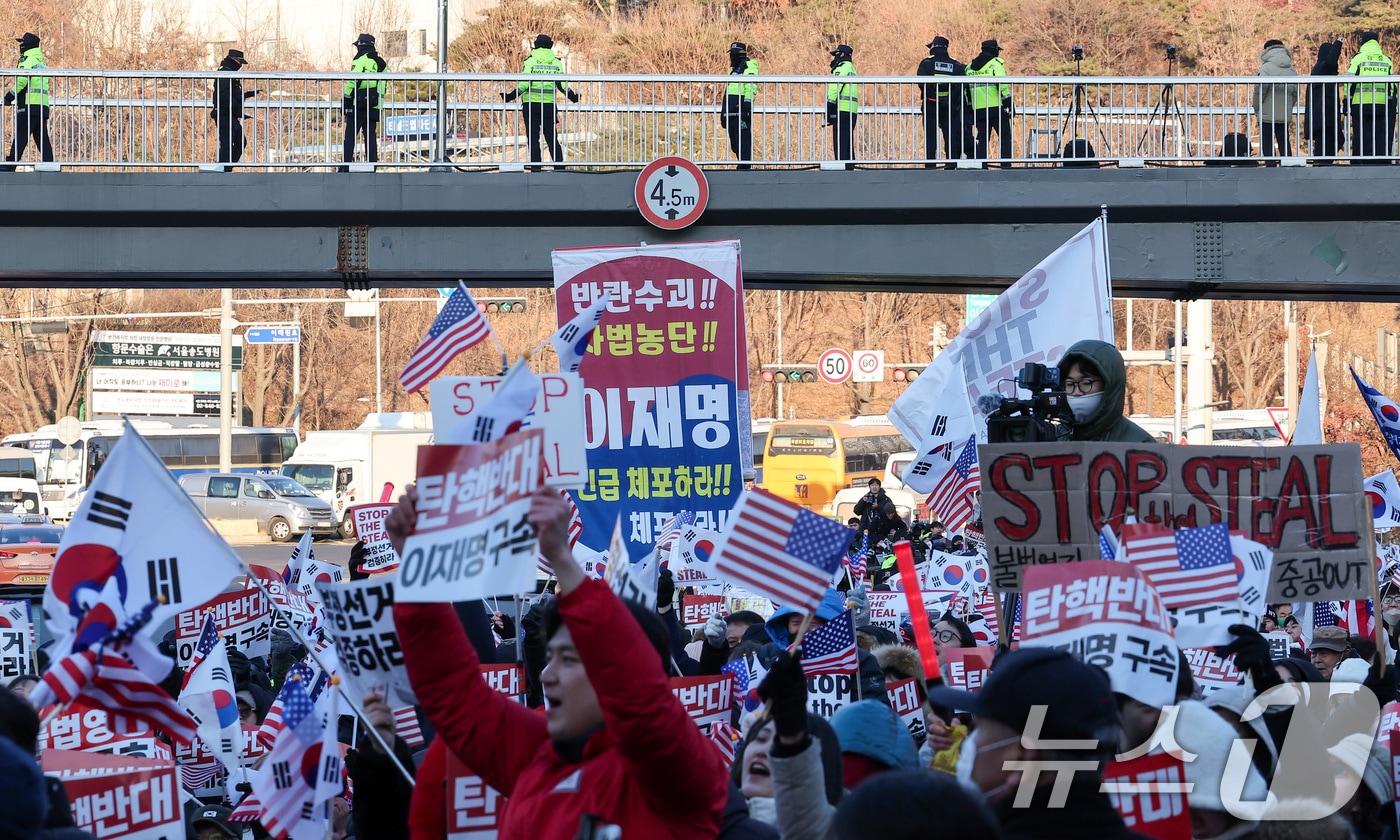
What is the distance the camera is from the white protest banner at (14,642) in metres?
9.76

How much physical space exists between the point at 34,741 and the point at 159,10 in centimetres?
7076

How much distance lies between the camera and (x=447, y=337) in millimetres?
9305

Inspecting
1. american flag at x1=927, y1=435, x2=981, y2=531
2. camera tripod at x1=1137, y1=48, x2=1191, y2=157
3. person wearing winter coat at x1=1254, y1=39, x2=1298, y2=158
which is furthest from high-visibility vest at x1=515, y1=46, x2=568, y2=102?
american flag at x1=927, y1=435, x2=981, y2=531

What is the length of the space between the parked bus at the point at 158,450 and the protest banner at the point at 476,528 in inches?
1919

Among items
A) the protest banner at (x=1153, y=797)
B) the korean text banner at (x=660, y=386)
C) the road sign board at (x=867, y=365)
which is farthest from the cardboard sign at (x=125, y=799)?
the road sign board at (x=867, y=365)

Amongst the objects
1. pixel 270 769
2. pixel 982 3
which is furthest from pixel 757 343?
pixel 270 769

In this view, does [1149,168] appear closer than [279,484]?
Yes

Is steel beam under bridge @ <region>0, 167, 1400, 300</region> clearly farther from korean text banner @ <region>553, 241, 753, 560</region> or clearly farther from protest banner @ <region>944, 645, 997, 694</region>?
protest banner @ <region>944, 645, 997, 694</region>

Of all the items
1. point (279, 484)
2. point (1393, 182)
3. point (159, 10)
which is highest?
point (159, 10)

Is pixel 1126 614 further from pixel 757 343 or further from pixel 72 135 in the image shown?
pixel 757 343

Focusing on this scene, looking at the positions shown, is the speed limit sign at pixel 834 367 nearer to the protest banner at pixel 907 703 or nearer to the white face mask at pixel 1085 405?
the white face mask at pixel 1085 405

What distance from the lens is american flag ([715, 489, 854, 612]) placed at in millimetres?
5301

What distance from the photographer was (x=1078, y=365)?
27.5 feet

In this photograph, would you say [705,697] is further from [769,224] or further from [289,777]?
[769,224]
